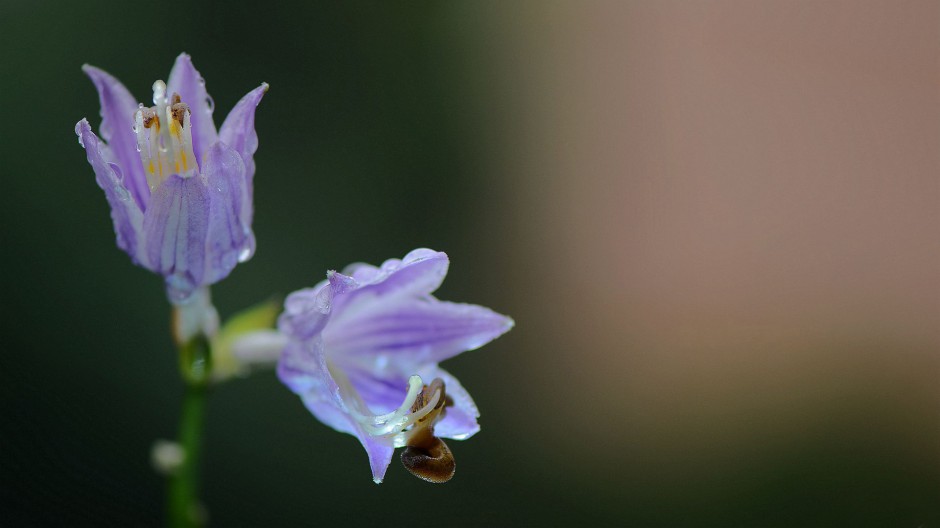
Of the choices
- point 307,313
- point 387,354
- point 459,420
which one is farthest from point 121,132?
point 459,420

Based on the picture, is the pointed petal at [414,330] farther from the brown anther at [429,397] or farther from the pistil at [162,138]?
the pistil at [162,138]

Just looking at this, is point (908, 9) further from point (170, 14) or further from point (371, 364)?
point (371, 364)

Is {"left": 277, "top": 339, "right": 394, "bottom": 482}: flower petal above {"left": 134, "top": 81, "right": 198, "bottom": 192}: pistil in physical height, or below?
below

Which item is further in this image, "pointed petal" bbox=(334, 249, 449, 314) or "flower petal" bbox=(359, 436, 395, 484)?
"pointed petal" bbox=(334, 249, 449, 314)

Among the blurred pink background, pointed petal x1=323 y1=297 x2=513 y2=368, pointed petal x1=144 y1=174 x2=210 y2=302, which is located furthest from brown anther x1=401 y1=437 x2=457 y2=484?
the blurred pink background

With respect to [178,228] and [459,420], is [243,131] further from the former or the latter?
[459,420]

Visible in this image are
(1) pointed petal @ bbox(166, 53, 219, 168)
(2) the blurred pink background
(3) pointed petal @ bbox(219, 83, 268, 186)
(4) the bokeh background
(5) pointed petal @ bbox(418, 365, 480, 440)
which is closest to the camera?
(3) pointed petal @ bbox(219, 83, 268, 186)

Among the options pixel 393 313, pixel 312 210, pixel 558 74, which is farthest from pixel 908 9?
pixel 393 313

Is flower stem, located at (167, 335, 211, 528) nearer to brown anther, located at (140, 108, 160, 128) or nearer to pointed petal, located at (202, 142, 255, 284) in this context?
pointed petal, located at (202, 142, 255, 284)

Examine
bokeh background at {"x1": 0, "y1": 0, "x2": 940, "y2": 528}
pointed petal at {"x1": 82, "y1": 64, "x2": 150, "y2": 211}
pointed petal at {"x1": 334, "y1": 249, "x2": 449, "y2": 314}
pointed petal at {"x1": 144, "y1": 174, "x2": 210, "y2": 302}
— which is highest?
pointed petal at {"x1": 82, "y1": 64, "x2": 150, "y2": 211}
